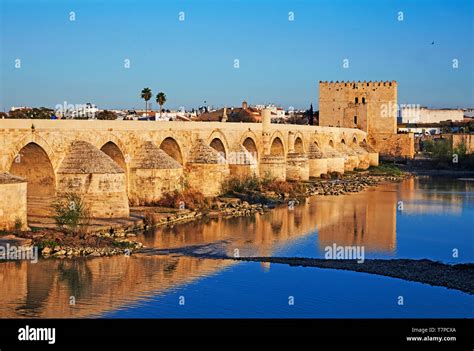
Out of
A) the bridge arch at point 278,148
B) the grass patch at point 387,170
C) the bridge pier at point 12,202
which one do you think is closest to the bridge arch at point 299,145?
the bridge arch at point 278,148

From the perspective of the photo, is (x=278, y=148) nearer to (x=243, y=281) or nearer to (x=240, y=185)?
(x=240, y=185)

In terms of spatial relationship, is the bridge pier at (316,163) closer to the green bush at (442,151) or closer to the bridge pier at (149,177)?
the green bush at (442,151)

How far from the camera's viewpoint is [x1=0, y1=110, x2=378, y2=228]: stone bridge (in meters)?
16.5

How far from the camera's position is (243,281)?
12.7m

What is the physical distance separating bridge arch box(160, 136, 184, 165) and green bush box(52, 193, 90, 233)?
20.6 feet

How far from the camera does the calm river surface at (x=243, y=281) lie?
11109 mm

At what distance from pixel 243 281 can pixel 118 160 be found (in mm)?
8669

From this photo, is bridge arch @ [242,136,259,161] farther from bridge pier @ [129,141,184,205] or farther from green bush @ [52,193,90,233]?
green bush @ [52,193,90,233]

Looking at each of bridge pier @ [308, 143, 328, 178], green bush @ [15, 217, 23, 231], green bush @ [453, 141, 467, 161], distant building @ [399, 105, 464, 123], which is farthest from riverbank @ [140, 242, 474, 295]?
distant building @ [399, 105, 464, 123]

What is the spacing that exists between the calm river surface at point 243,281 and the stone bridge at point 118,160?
67.9 inches

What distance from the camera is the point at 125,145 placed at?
20.6m

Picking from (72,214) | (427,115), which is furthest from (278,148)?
(427,115)
